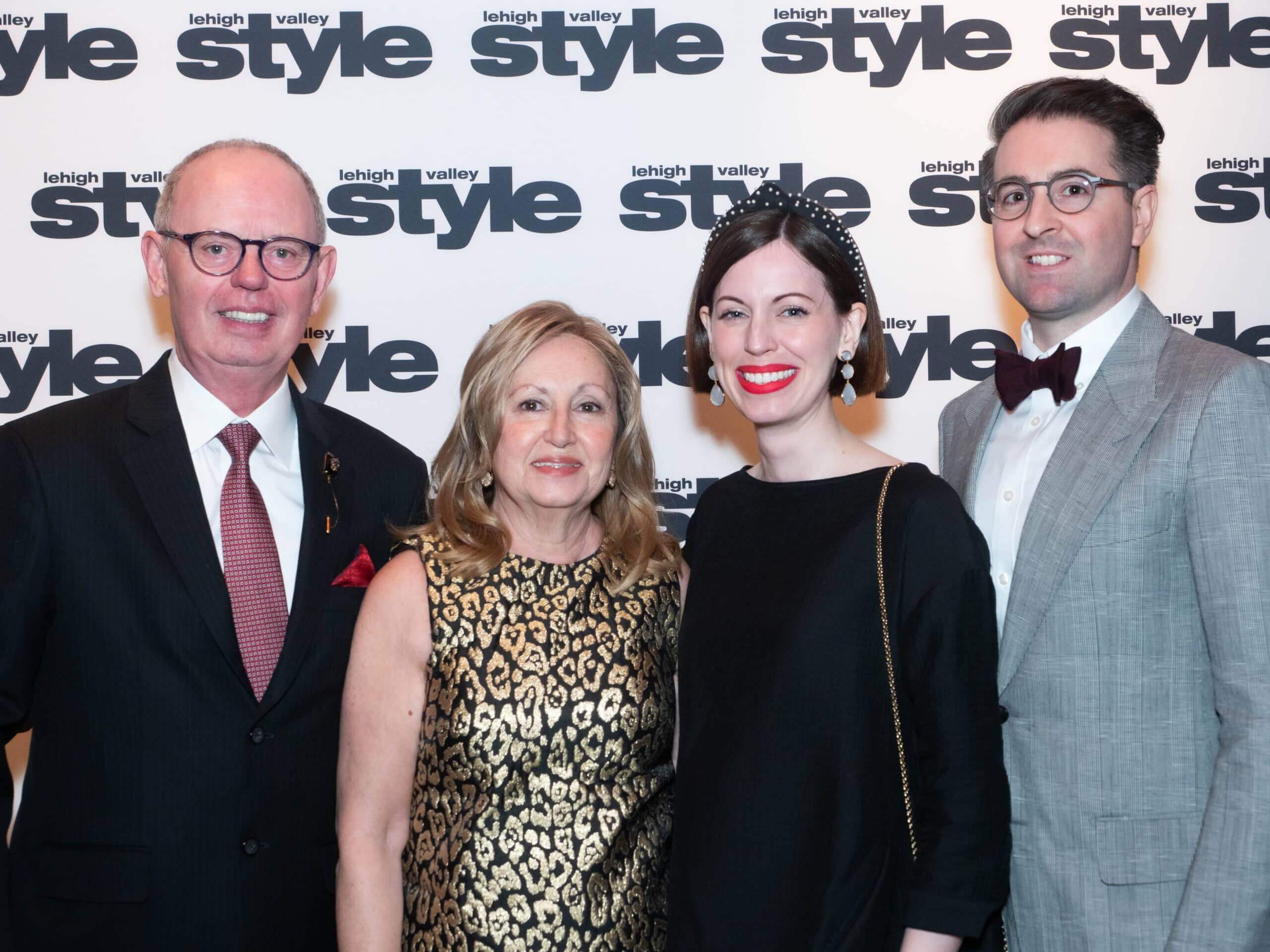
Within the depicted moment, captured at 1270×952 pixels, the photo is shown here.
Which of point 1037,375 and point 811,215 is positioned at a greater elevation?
point 811,215

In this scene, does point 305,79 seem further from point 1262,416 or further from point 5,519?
point 1262,416

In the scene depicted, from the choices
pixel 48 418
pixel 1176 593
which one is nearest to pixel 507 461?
pixel 48 418

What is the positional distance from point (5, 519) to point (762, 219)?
59.4 inches

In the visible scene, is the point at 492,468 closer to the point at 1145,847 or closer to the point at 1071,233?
the point at 1071,233

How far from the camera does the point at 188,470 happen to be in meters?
2.34

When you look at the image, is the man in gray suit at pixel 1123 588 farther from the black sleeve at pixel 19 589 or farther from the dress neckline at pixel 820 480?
the black sleeve at pixel 19 589

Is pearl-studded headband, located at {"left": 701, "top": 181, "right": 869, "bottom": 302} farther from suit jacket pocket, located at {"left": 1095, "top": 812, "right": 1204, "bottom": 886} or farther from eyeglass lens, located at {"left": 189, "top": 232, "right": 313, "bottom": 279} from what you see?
suit jacket pocket, located at {"left": 1095, "top": 812, "right": 1204, "bottom": 886}

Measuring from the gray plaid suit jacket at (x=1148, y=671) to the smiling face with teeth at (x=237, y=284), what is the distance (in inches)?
59.6

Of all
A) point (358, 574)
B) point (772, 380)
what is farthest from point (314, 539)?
point (772, 380)

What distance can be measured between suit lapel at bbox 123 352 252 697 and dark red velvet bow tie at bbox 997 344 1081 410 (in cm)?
155

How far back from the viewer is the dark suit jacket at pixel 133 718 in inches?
88.5

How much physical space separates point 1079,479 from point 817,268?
60 cm

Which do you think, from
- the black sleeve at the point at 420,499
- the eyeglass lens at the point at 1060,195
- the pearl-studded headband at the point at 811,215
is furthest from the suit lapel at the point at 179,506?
the eyeglass lens at the point at 1060,195

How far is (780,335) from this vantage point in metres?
2.20
